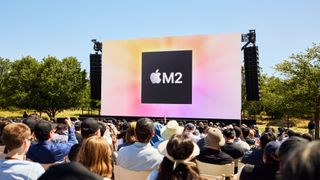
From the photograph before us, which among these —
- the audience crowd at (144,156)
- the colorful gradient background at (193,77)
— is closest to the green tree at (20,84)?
the colorful gradient background at (193,77)

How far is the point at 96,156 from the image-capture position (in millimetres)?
2582

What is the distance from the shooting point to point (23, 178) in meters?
2.54

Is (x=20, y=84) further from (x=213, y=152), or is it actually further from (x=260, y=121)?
(x=213, y=152)

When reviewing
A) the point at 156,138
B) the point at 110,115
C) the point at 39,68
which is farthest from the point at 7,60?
the point at 156,138

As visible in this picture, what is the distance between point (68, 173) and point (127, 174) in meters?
2.54

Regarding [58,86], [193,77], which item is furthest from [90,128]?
[58,86]

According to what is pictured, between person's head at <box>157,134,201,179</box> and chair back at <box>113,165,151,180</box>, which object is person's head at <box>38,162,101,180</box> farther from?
chair back at <box>113,165,151,180</box>

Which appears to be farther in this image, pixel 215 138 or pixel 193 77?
pixel 193 77

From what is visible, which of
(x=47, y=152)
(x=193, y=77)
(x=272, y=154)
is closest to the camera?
(x=272, y=154)

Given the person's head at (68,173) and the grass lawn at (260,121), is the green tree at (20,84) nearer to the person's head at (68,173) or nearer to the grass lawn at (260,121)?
the grass lawn at (260,121)

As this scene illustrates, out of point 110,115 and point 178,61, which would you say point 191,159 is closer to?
point 178,61

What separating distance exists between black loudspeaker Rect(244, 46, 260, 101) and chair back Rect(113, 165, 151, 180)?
46.4ft

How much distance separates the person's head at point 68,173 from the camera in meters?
1.09

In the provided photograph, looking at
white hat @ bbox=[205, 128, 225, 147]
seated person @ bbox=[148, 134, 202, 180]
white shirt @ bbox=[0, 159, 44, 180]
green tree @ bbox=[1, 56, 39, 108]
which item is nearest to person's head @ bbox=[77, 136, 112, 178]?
white shirt @ bbox=[0, 159, 44, 180]
